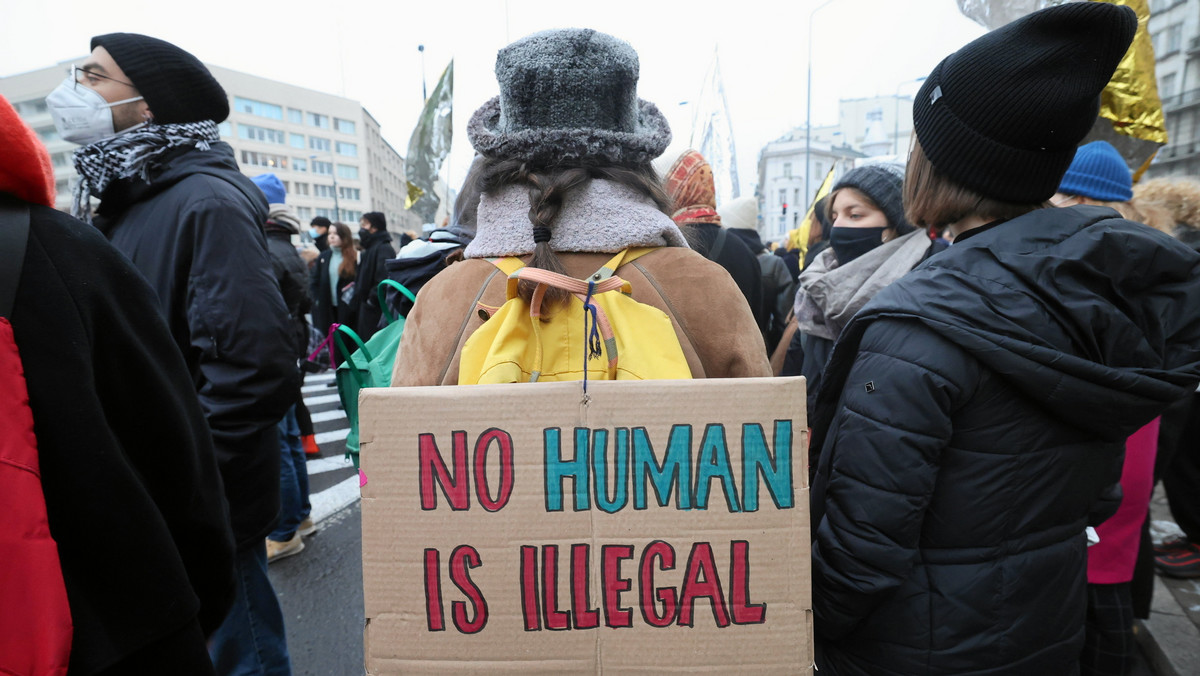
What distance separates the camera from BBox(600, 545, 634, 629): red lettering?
1091mm

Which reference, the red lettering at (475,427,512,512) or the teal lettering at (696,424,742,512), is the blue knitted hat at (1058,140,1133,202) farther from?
the red lettering at (475,427,512,512)

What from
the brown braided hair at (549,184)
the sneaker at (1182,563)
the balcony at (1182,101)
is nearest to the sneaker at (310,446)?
the brown braided hair at (549,184)

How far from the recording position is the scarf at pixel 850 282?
2420 mm

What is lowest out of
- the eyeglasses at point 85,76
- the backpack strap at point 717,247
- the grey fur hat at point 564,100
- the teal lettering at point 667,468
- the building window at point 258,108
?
the teal lettering at point 667,468

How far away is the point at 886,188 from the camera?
2.61 m

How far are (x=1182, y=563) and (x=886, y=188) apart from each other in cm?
296

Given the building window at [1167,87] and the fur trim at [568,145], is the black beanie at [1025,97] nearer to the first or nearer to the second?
the fur trim at [568,145]

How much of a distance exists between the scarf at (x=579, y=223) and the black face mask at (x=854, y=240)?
161 centimetres

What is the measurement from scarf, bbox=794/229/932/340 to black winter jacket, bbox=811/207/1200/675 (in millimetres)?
1109

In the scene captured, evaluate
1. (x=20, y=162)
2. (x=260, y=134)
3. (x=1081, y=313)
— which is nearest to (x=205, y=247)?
(x=20, y=162)

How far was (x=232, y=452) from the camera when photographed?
2.03 metres

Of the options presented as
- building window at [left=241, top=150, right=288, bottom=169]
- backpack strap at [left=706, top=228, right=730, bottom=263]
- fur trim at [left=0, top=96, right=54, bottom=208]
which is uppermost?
building window at [left=241, top=150, right=288, bottom=169]

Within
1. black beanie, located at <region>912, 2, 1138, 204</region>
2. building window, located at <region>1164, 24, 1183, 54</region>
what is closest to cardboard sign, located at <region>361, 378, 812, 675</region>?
black beanie, located at <region>912, 2, 1138, 204</region>

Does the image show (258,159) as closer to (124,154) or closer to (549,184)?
(124,154)
